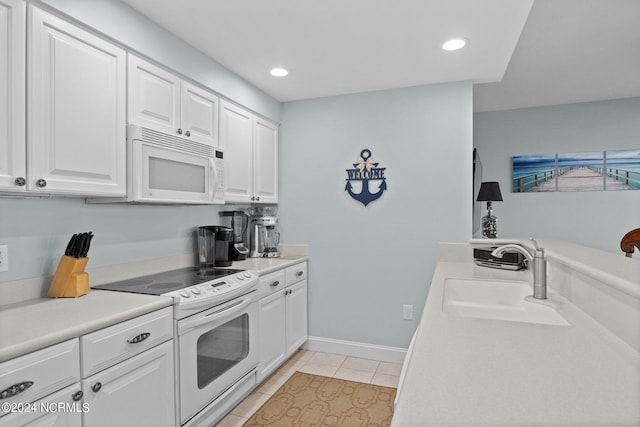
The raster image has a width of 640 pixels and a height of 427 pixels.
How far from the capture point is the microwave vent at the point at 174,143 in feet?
6.29

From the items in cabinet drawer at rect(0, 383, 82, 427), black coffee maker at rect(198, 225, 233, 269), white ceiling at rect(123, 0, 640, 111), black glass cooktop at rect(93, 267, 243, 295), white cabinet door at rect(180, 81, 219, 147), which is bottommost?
cabinet drawer at rect(0, 383, 82, 427)

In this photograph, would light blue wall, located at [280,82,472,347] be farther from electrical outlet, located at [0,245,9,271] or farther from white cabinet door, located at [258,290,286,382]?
electrical outlet, located at [0,245,9,271]

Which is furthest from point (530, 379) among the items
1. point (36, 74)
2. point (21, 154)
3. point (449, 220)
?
point (449, 220)

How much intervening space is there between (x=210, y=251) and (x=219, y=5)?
1563mm

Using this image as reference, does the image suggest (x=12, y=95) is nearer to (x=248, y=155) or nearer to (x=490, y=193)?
(x=248, y=155)

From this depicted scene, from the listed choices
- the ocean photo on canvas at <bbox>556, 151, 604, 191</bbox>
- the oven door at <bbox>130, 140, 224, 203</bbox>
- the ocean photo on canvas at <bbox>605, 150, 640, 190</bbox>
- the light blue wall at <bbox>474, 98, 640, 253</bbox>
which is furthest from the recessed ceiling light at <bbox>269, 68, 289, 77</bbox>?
the ocean photo on canvas at <bbox>605, 150, 640, 190</bbox>

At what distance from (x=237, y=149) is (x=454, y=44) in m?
1.71

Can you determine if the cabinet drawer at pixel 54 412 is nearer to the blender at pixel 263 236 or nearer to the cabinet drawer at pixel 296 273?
the cabinet drawer at pixel 296 273

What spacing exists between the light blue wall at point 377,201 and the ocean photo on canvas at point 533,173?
1.56 metres

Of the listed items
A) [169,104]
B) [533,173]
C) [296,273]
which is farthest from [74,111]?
[533,173]

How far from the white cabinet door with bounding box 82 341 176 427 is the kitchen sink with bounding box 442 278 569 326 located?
1306 mm

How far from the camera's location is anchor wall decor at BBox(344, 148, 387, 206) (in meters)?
3.15

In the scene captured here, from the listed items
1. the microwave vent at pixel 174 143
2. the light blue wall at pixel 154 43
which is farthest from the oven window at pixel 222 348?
the light blue wall at pixel 154 43

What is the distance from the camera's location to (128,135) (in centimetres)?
186
